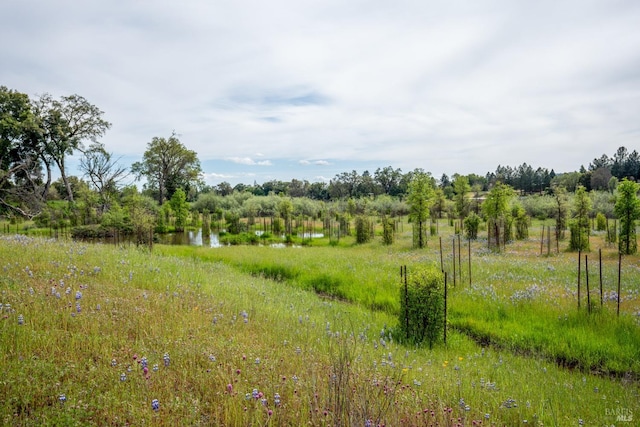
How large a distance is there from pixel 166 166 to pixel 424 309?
220 feet

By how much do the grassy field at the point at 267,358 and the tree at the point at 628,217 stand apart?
1117cm

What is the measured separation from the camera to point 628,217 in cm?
1986

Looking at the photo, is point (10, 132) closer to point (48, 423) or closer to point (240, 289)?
point (240, 289)

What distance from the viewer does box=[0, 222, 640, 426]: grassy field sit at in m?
3.24

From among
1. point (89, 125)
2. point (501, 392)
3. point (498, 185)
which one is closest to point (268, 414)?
point (501, 392)

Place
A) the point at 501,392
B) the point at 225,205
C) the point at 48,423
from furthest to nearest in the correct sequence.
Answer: the point at 225,205, the point at 501,392, the point at 48,423

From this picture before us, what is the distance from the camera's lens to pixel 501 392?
4980mm

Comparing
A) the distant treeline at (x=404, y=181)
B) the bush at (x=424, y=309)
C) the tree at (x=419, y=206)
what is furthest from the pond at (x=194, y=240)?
the distant treeline at (x=404, y=181)

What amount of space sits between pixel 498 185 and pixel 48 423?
31.1 metres

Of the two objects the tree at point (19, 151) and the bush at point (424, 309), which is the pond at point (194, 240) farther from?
the bush at point (424, 309)

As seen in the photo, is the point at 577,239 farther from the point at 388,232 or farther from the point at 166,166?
the point at 166,166

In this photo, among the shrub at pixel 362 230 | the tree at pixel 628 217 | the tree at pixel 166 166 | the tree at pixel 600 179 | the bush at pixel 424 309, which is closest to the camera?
the bush at pixel 424 309

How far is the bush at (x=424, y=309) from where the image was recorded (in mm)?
8141

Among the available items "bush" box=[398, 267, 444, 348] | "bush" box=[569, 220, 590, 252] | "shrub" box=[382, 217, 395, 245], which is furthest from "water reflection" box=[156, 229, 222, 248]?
"bush" box=[569, 220, 590, 252]
